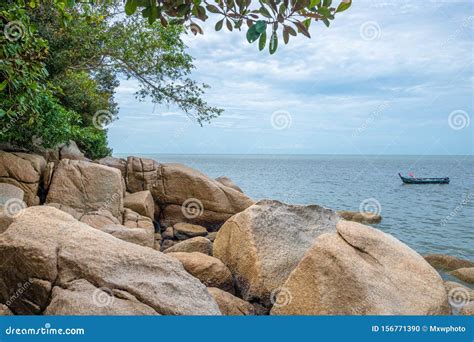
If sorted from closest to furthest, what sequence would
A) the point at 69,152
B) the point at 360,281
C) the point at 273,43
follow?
the point at 273,43 → the point at 360,281 → the point at 69,152

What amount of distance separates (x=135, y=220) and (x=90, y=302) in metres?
9.73

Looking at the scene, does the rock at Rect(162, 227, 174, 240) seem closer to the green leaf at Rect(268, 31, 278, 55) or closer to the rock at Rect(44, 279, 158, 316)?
the rock at Rect(44, 279, 158, 316)

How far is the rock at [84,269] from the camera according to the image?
501 cm

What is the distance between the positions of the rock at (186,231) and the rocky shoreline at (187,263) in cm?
291

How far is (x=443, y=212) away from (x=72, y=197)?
3007cm

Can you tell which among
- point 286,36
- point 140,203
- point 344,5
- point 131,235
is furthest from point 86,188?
point 344,5

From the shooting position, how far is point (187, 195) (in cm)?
1797

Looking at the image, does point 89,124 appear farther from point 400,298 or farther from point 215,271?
point 400,298

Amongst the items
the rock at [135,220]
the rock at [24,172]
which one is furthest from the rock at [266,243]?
the rock at [24,172]

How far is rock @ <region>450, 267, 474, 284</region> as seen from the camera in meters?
14.3

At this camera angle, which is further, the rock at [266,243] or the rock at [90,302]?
the rock at [266,243]

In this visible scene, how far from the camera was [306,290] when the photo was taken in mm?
7191

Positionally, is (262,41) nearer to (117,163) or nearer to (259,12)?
(259,12)

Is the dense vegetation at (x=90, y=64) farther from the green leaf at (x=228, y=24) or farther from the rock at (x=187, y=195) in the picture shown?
the green leaf at (x=228, y=24)
